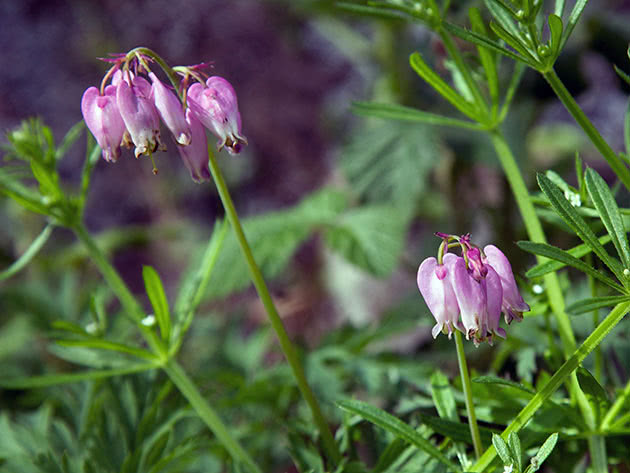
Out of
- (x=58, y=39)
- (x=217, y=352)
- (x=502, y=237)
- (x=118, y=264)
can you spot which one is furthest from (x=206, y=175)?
(x=58, y=39)

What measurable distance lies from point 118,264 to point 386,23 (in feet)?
5.40

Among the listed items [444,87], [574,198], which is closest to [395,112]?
[444,87]

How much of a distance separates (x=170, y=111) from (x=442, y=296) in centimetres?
28

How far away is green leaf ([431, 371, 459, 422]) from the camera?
1.96 ft

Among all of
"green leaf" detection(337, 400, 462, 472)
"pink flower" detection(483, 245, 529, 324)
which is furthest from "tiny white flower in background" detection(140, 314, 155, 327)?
"pink flower" detection(483, 245, 529, 324)

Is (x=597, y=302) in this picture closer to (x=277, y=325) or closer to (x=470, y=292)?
(x=470, y=292)

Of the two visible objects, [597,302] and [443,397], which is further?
[443,397]

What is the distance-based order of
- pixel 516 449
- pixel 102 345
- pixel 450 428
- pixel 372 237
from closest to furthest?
pixel 516 449
pixel 450 428
pixel 102 345
pixel 372 237

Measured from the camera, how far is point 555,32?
1.63 ft

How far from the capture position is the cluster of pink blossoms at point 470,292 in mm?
488

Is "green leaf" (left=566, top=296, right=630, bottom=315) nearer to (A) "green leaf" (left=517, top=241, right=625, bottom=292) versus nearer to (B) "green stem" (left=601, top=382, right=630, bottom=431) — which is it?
(A) "green leaf" (left=517, top=241, right=625, bottom=292)

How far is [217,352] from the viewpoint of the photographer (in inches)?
47.3

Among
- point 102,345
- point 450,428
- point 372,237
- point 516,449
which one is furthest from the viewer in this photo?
point 372,237

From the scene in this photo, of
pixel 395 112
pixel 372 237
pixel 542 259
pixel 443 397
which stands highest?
pixel 395 112
